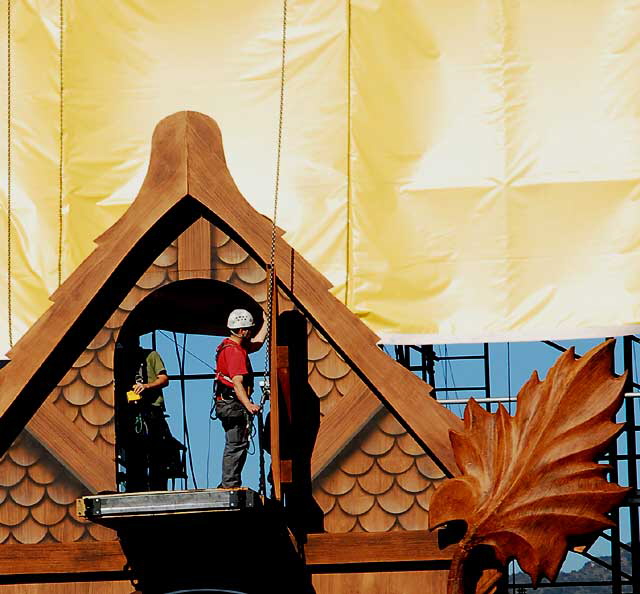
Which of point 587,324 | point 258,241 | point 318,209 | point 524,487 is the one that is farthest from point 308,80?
point 524,487

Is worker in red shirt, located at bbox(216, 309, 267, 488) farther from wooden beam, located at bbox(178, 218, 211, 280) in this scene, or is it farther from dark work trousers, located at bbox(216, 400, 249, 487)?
wooden beam, located at bbox(178, 218, 211, 280)

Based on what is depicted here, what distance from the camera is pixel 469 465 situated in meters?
12.2

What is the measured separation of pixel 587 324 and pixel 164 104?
4288 millimetres

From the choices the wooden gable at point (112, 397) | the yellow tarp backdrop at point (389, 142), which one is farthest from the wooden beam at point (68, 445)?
the yellow tarp backdrop at point (389, 142)

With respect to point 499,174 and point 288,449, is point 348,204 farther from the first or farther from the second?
point 288,449

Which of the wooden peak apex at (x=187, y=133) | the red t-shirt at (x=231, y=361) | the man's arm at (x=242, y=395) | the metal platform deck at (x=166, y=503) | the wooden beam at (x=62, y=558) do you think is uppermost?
the wooden peak apex at (x=187, y=133)

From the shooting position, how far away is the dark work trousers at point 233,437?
533 inches

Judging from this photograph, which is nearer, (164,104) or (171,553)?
(171,553)

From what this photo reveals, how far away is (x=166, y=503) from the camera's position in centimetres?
1201

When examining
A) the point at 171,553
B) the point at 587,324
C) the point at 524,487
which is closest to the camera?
the point at 524,487

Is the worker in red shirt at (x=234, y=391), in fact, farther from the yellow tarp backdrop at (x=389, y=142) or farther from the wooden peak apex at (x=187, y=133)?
the yellow tarp backdrop at (x=389, y=142)

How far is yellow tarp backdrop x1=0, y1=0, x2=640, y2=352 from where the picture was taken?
730 inches

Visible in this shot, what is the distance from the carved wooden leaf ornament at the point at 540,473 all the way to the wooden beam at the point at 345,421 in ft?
3.14

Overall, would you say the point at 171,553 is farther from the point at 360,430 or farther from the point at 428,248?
the point at 428,248
